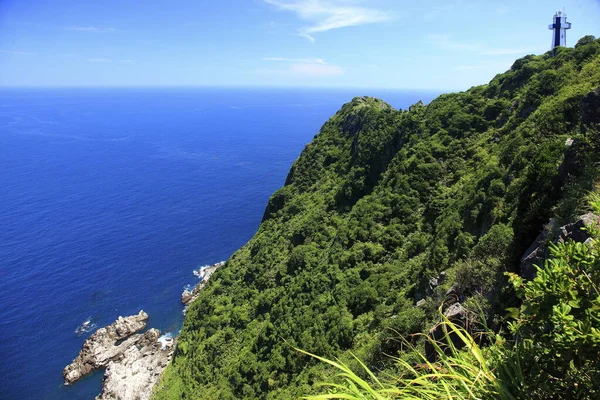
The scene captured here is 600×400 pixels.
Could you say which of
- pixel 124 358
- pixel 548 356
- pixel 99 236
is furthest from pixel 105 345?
pixel 548 356

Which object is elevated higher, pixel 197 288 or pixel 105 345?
pixel 197 288

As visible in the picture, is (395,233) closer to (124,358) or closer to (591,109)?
(591,109)

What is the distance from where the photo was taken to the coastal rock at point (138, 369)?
144 ft

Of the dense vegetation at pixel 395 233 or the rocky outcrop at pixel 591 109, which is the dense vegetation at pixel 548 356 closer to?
the dense vegetation at pixel 395 233

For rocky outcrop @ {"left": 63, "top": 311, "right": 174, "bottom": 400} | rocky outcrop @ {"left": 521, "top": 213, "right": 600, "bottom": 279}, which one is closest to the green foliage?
rocky outcrop @ {"left": 521, "top": 213, "right": 600, "bottom": 279}

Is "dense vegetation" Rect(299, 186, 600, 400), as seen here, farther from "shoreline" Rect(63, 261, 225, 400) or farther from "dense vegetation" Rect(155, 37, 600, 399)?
"shoreline" Rect(63, 261, 225, 400)

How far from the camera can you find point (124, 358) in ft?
165

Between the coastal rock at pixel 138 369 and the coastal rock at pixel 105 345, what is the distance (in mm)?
1389

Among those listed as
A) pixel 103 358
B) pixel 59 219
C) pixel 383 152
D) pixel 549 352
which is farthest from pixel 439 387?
pixel 59 219

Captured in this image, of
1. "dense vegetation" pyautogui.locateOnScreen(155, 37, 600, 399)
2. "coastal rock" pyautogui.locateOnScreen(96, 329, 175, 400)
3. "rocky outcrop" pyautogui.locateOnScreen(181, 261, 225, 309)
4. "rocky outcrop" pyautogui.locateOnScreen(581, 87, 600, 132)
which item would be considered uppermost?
"rocky outcrop" pyautogui.locateOnScreen(581, 87, 600, 132)

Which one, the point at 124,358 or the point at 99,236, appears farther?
the point at 99,236

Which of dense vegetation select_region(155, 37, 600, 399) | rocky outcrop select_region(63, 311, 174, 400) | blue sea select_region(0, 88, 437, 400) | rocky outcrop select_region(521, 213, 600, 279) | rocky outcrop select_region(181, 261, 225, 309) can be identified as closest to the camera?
rocky outcrop select_region(521, 213, 600, 279)

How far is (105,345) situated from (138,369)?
360 inches

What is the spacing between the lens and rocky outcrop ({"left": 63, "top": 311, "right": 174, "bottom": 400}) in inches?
1754
